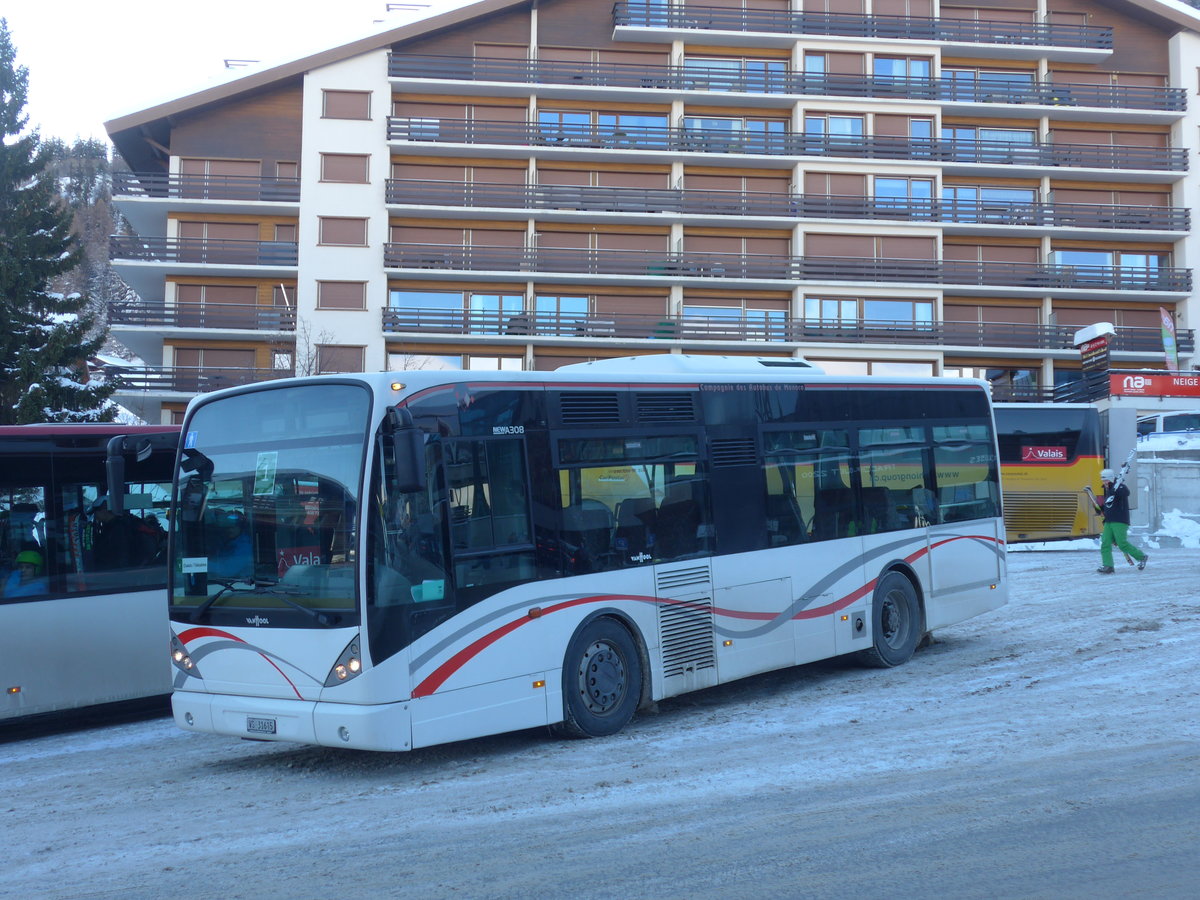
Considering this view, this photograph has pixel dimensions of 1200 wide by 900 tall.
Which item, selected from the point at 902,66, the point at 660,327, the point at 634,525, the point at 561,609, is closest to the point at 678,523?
the point at 634,525

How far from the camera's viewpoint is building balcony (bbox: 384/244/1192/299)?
44.0m

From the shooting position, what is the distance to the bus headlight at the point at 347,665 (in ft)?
25.8

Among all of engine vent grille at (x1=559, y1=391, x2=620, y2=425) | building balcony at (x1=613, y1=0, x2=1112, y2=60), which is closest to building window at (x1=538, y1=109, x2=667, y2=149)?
building balcony at (x1=613, y1=0, x2=1112, y2=60)

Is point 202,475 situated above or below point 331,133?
below

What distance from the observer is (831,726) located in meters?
9.29

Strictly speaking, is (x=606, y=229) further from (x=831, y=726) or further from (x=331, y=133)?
(x=831, y=726)

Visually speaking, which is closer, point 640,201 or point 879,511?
point 879,511

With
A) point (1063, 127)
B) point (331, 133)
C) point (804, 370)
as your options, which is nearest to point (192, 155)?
point (331, 133)

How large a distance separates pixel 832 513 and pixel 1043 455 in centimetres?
2202

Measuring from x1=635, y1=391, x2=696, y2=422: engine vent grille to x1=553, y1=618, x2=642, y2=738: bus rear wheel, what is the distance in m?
1.82

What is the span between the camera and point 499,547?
8672 millimetres

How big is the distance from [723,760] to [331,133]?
130 feet

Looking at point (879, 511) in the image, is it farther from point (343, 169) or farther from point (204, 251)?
point (204, 251)

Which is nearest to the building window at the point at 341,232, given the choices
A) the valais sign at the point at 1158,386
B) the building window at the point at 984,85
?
the building window at the point at 984,85
